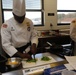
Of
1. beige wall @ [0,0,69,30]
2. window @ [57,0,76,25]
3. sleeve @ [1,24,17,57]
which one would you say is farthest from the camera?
window @ [57,0,76,25]

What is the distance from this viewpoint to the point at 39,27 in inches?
130

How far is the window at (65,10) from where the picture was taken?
3.55 metres

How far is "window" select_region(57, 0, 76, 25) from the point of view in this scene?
11.6 feet

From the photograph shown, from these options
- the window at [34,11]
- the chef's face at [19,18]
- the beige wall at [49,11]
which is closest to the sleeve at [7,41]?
the chef's face at [19,18]

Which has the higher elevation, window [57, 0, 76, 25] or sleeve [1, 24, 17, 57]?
window [57, 0, 76, 25]

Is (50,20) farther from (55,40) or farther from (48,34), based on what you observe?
(55,40)

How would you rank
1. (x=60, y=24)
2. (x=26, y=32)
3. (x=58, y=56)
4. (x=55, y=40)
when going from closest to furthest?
1. (x=58, y=56)
2. (x=26, y=32)
3. (x=55, y=40)
4. (x=60, y=24)

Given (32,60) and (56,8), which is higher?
(56,8)

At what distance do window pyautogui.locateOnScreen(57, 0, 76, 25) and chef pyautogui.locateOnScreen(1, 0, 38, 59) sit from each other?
7.02 feet

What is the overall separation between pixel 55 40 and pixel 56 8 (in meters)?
0.95

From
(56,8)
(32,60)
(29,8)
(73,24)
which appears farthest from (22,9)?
(56,8)

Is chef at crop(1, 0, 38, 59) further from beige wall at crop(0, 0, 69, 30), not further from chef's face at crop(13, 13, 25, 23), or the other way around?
beige wall at crop(0, 0, 69, 30)

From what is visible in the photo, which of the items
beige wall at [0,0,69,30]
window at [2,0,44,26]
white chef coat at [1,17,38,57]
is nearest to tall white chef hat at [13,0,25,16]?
white chef coat at [1,17,38,57]

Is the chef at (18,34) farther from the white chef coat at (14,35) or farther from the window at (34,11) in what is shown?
the window at (34,11)
